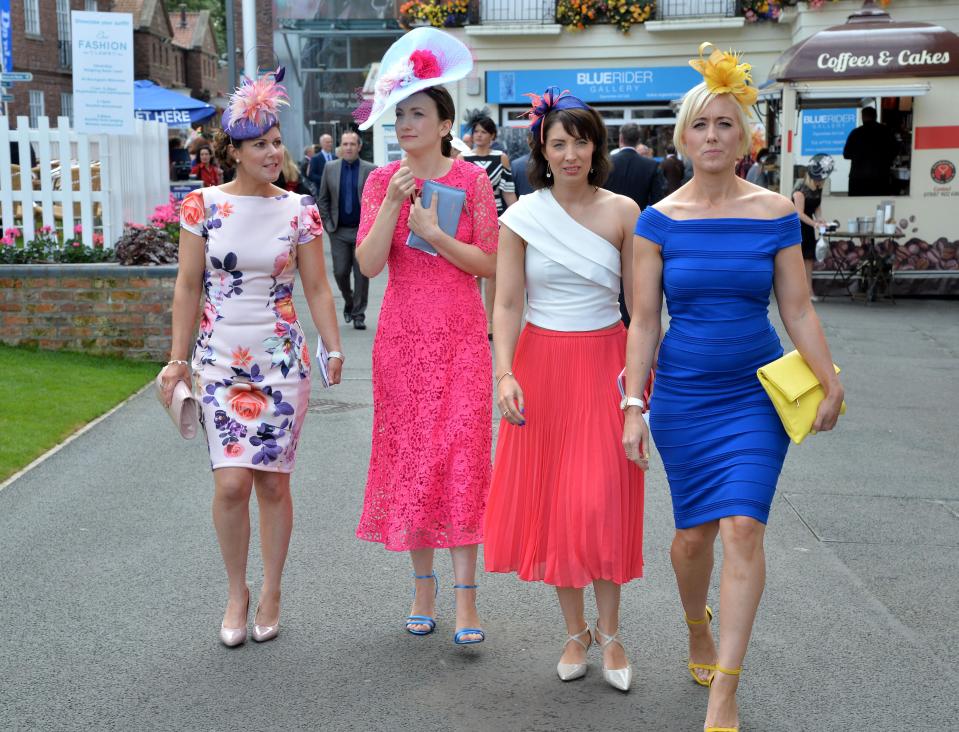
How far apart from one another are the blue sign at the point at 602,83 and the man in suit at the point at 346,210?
52.5 ft

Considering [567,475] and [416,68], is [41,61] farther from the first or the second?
[567,475]

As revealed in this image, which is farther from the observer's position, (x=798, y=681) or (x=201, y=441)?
(x=201, y=441)

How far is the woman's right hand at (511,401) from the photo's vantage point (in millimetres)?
4273

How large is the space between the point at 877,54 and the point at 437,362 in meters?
13.5

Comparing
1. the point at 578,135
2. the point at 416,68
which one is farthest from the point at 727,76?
the point at 416,68

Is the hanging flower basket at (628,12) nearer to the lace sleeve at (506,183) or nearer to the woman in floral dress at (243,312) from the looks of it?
the lace sleeve at (506,183)

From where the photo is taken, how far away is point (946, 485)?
24.1ft

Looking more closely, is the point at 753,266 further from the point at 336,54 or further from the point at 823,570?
the point at 336,54

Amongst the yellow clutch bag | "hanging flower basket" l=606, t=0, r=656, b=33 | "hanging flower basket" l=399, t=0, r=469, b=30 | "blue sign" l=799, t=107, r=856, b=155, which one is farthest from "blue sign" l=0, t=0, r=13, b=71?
the yellow clutch bag

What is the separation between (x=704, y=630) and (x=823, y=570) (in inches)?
61.7

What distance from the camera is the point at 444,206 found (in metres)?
4.66

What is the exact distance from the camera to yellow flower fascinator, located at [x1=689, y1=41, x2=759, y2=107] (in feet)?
12.9

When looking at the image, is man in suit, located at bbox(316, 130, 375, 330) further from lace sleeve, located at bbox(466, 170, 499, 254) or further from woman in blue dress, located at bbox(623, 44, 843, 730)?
woman in blue dress, located at bbox(623, 44, 843, 730)

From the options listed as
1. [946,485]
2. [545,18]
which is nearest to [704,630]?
[946,485]
